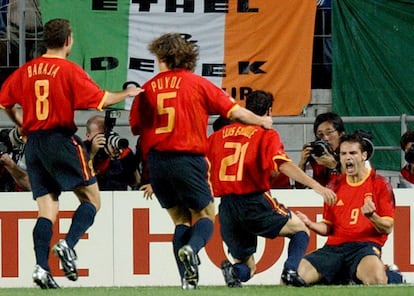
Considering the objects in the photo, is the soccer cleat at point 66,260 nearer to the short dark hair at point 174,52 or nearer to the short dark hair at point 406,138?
the short dark hair at point 174,52

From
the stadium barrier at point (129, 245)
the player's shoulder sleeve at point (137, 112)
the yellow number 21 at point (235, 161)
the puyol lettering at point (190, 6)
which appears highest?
the puyol lettering at point (190, 6)

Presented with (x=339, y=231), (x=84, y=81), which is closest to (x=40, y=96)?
(x=84, y=81)

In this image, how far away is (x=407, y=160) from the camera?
14445mm

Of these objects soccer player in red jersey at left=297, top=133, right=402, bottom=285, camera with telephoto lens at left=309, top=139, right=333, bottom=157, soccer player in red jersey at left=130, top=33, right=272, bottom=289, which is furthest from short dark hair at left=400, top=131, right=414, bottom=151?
soccer player in red jersey at left=130, top=33, right=272, bottom=289

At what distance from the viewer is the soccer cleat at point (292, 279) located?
39.2 ft

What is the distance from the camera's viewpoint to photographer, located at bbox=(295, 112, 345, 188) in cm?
1377

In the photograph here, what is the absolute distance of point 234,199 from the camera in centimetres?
1230

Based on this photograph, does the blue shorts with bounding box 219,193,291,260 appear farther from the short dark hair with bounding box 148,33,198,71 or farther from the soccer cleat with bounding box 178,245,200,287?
the short dark hair with bounding box 148,33,198,71

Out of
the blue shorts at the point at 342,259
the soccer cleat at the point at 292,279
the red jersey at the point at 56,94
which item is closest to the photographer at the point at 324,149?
the blue shorts at the point at 342,259

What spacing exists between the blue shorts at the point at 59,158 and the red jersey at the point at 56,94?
80 millimetres

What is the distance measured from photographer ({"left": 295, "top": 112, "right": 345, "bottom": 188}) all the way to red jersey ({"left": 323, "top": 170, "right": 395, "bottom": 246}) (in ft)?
2.04

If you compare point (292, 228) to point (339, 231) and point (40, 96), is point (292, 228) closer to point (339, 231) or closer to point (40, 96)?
point (339, 231)

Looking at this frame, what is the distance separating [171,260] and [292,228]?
2692 mm

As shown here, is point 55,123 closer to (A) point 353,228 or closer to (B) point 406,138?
(A) point 353,228
